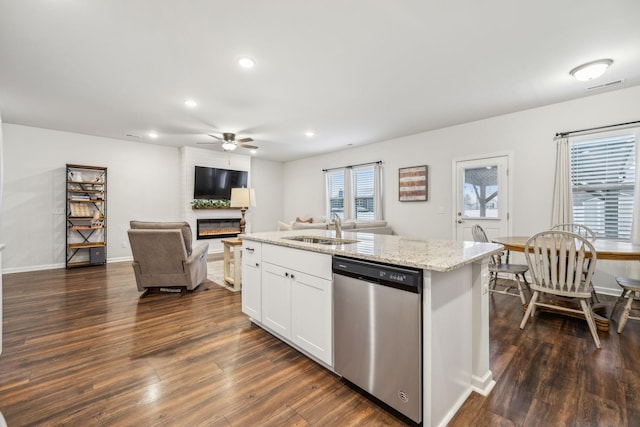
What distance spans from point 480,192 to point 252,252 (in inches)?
163

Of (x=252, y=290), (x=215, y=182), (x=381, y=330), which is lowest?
(x=252, y=290)

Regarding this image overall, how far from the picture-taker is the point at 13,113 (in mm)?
4477

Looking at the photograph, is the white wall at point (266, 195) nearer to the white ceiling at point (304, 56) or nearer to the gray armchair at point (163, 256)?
the white ceiling at point (304, 56)

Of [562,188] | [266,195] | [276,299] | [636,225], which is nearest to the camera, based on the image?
[276,299]

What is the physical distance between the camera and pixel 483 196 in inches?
189

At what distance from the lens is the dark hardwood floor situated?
157 cm

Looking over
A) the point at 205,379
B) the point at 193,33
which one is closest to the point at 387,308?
the point at 205,379

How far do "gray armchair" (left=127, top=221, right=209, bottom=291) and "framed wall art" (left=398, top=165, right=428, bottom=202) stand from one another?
4.16m

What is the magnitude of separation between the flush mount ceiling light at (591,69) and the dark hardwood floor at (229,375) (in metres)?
2.62

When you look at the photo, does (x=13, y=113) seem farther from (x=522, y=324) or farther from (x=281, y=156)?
(x=522, y=324)

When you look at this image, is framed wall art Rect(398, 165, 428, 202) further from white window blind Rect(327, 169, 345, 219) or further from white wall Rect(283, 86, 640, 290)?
white window blind Rect(327, 169, 345, 219)

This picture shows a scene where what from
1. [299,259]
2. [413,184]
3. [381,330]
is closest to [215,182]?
[413,184]

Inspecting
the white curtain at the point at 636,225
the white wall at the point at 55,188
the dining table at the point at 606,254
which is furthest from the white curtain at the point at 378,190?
the white wall at the point at 55,188

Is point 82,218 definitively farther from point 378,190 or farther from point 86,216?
point 378,190
